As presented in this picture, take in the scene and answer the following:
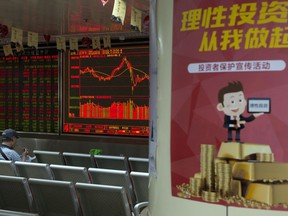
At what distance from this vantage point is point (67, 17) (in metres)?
7.23

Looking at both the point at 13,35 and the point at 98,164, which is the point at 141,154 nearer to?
the point at 98,164

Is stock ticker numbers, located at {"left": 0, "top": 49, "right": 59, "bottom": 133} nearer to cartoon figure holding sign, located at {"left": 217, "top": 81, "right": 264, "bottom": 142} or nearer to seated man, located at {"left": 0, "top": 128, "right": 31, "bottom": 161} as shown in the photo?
seated man, located at {"left": 0, "top": 128, "right": 31, "bottom": 161}

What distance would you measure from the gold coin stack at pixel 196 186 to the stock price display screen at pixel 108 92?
268 inches

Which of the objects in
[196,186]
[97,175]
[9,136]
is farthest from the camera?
[9,136]

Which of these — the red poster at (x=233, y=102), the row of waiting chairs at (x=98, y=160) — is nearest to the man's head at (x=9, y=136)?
the row of waiting chairs at (x=98, y=160)

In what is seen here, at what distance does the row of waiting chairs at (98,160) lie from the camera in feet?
21.3

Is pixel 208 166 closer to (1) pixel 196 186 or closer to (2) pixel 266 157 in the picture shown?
(1) pixel 196 186

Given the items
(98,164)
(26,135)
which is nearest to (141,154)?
(98,164)

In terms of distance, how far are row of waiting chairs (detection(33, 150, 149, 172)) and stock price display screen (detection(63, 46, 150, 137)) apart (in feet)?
5.83

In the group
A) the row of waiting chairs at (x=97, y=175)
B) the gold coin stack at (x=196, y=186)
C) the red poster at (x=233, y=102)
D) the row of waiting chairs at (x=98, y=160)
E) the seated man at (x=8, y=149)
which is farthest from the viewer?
the seated man at (x=8, y=149)

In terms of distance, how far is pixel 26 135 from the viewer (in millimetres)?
9945

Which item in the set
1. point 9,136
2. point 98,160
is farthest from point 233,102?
point 9,136

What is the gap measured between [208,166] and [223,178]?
7 cm

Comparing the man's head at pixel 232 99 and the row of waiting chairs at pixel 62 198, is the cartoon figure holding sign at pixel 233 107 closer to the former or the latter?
the man's head at pixel 232 99
